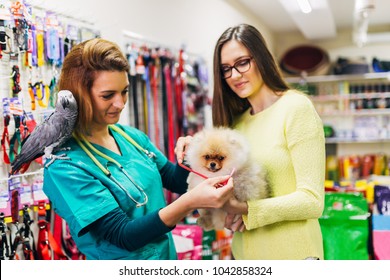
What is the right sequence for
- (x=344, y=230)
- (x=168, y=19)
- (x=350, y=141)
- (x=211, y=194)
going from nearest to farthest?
(x=211, y=194)
(x=344, y=230)
(x=168, y=19)
(x=350, y=141)

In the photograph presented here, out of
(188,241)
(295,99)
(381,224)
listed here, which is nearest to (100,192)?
(295,99)

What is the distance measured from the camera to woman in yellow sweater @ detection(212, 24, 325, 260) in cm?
149

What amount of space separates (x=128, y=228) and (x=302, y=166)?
0.59 meters

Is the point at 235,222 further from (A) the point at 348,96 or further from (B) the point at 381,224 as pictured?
(A) the point at 348,96

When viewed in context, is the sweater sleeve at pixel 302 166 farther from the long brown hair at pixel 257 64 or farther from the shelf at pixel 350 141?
the shelf at pixel 350 141

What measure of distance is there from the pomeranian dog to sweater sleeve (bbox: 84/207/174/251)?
27 cm

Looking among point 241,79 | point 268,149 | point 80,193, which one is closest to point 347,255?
point 268,149

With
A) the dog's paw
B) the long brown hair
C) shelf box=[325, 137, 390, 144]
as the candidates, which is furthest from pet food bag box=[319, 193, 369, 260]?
shelf box=[325, 137, 390, 144]

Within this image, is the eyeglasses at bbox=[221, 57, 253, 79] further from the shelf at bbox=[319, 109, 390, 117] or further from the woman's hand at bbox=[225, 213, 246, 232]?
the shelf at bbox=[319, 109, 390, 117]

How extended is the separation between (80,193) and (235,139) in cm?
55

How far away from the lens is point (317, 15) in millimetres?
3744

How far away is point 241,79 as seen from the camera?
1586 mm

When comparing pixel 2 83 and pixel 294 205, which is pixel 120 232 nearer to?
pixel 294 205

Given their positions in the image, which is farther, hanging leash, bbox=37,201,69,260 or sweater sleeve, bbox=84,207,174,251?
hanging leash, bbox=37,201,69,260
